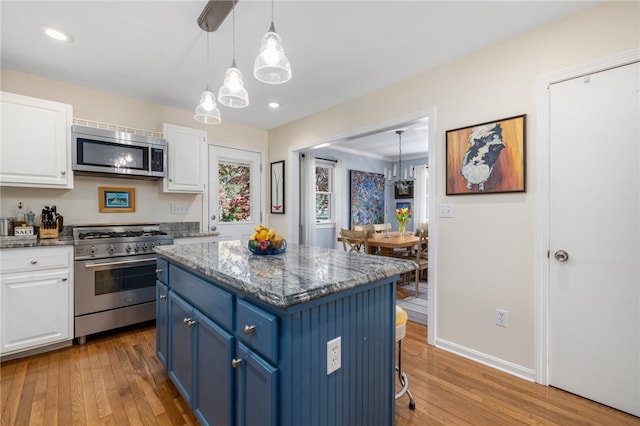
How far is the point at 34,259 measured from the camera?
2.38 meters

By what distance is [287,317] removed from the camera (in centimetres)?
99

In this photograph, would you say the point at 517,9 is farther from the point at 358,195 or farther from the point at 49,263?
the point at 358,195

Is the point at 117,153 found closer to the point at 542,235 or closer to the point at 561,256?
the point at 542,235

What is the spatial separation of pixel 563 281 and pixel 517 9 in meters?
1.77

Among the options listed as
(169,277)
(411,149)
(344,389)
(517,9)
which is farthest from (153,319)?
(411,149)

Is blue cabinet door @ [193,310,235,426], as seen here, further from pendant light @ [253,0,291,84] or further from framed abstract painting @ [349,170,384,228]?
framed abstract painting @ [349,170,384,228]

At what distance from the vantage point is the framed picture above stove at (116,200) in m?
3.19

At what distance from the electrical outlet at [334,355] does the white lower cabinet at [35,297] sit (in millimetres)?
2613

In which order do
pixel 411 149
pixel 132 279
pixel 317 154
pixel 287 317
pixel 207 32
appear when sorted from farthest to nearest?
pixel 411 149
pixel 317 154
pixel 132 279
pixel 207 32
pixel 287 317

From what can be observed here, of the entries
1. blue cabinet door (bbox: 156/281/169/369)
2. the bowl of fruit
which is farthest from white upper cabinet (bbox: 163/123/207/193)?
the bowl of fruit

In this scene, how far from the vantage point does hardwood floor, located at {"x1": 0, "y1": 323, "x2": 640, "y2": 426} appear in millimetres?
1695

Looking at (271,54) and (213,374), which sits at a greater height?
(271,54)

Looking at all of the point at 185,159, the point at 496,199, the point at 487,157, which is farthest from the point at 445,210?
the point at 185,159

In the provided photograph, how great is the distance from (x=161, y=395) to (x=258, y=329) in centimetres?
138
